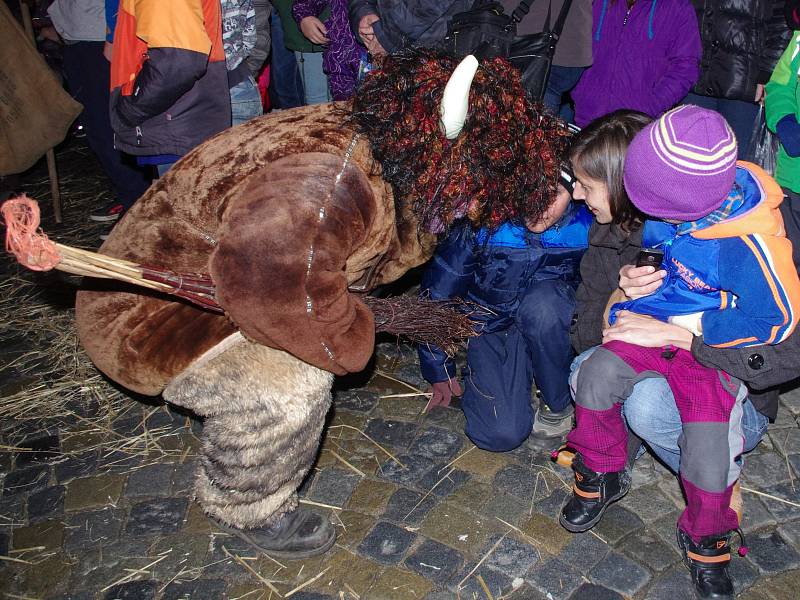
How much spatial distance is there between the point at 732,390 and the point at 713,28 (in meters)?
2.47

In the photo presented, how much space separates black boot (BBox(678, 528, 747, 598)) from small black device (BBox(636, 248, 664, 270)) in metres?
1.02

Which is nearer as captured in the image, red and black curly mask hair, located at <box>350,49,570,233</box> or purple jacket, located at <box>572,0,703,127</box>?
red and black curly mask hair, located at <box>350,49,570,233</box>

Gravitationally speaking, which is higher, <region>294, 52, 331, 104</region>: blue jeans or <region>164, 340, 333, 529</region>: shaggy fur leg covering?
<region>294, 52, 331, 104</region>: blue jeans

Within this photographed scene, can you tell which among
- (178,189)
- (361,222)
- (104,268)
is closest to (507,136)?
(361,222)

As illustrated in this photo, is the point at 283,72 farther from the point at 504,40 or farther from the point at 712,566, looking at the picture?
the point at 712,566

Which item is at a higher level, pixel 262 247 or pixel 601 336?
pixel 262 247

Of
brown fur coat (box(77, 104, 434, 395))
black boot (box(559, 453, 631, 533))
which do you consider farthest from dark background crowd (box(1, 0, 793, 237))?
black boot (box(559, 453, 631, 533))

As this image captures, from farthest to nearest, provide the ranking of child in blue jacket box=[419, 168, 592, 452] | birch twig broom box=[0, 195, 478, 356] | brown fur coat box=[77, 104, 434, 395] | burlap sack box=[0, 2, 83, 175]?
burlap sack box=[0, 2, 83, 175] < child in blue jacket box=[419, 168, 592, 452] < brown fur coat box=[77, 104, 434, 395] < birch twig broom box=[0, 195, 478, 356]

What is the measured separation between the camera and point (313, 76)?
16.0 ft

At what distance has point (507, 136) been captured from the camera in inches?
96.0

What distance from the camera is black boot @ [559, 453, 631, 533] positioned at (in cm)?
285

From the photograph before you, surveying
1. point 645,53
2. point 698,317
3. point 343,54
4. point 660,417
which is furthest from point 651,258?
point 343,54

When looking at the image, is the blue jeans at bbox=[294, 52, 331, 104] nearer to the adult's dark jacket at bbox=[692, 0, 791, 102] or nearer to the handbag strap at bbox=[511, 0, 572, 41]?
the handbag strap at bbox=[511, 0, 572, 41]

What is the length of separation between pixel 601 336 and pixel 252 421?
154 cm
